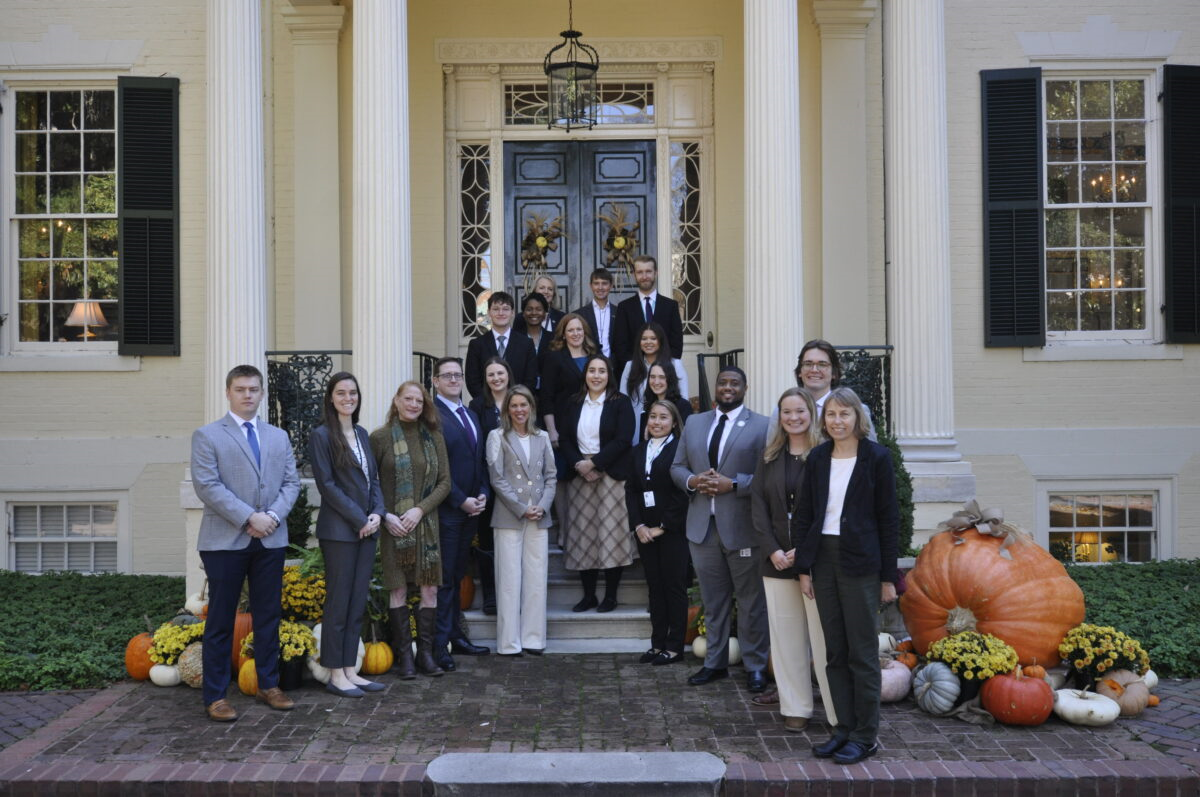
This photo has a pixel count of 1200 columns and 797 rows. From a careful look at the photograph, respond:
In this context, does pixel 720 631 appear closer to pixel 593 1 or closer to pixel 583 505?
pixel 583 505

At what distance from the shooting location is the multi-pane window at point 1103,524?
12.2 metres

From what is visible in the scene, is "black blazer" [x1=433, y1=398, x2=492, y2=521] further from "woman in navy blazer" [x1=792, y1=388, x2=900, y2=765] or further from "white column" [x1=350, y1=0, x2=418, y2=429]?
"woman in navy blazer" [x1=792, y1=388, x2=900, y2=765]

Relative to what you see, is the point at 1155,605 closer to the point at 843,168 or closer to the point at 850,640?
the point at 850,640

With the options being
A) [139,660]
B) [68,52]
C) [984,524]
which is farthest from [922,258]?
[68,52]

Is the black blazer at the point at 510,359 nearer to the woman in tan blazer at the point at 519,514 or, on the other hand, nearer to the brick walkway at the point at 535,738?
the woman in tan blazer at the point at 519,514

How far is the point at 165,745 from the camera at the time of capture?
6.53m

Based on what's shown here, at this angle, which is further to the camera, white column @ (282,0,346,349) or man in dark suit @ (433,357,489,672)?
white column @ (282,0,346,349)

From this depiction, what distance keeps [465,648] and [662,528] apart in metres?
1.63

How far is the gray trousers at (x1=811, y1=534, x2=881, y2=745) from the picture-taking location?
6.16m

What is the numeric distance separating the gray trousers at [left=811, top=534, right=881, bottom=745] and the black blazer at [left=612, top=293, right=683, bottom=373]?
384 cm

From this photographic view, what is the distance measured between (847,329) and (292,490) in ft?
21.5

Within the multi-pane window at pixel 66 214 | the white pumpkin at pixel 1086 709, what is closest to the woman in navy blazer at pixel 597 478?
the white pumpkin at pixel 1086 709

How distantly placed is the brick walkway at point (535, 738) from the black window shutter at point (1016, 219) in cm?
487

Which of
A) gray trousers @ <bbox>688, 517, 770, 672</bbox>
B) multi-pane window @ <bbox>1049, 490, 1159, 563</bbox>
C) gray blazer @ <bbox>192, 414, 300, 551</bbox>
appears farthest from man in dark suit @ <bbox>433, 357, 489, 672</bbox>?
multi-pane window @ <bbox>1049, 490, 1159, 563</bbox>
